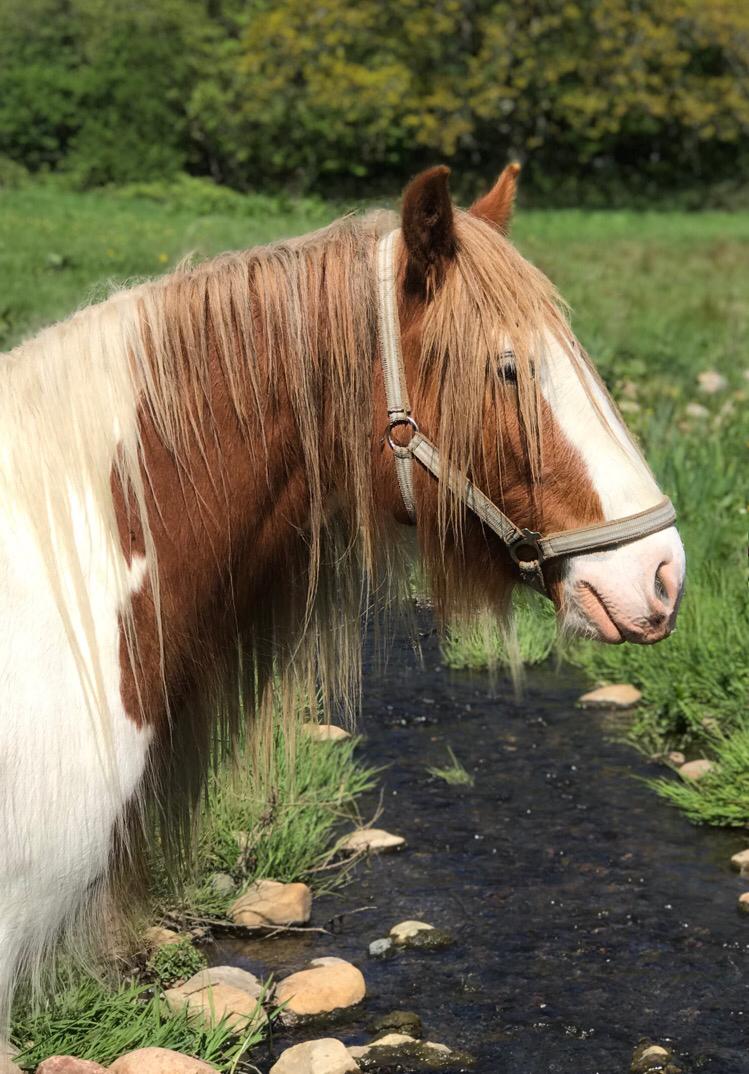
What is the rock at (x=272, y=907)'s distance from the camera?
342 cm

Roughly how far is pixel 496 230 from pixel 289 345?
0.43 m

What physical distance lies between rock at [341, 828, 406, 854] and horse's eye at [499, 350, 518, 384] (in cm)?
221

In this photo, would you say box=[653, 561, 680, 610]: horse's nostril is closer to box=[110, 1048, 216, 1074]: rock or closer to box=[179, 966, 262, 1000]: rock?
box=[110, 1048, 216, 1074]: rock

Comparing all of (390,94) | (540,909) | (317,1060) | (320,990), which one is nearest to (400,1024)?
(320,990)

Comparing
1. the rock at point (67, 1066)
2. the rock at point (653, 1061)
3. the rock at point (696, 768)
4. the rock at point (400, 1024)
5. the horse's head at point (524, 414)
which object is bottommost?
the rock at point (653, 1061)

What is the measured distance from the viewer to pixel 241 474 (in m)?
2.04

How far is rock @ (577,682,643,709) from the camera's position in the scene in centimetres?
494

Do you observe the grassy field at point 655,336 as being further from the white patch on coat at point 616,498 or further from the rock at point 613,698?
the white patch on coat at point 616,498

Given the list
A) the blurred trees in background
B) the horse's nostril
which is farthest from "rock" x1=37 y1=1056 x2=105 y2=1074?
the blurred trees in background

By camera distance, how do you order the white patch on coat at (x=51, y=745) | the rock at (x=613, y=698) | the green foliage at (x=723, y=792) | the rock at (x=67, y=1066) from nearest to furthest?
the white patch on coat at (x=51, y=745) < the rock at (x=67, y=1066) < the green foliage at (x=723, y=792) < the rock at (x=613, y=698)

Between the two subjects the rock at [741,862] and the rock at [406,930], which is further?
the rock at [741,862]

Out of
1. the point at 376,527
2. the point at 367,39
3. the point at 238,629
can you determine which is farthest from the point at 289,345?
the point at 367,39

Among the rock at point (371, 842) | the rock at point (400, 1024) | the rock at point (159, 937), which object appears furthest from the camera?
the rock at point (371, 842)

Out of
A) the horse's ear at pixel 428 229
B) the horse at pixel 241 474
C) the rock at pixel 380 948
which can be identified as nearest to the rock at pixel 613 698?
the rock at pixel 380 948
